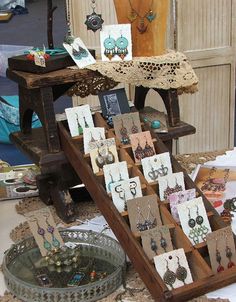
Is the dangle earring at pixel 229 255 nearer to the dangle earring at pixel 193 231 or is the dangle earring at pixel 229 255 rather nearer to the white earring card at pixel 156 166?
the dangle earring at pixel 193 231

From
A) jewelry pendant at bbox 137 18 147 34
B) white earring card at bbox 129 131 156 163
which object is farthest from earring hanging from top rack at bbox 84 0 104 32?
white earring card at bbox 129 131 156 163

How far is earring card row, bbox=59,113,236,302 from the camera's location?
116 cm

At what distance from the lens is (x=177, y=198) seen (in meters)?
1.35

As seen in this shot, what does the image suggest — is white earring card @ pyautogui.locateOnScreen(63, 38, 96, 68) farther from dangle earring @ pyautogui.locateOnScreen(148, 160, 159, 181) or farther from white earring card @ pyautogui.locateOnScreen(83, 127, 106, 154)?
dangle earring @ pyautogui.locateOnScreen(148, 160, 159, 181)

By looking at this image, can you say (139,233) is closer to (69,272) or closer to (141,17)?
(69,272)

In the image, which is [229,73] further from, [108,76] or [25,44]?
[25,44]

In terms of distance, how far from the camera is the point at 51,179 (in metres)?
1.60

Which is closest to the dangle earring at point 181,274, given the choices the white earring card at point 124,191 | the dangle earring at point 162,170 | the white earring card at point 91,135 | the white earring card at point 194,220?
the white earring card at point 194,220

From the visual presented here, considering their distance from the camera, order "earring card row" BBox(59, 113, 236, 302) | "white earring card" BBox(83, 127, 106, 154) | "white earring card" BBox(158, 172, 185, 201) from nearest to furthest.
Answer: "earring card row" BBox(59, 113, 236, 302), "white earring card" BBox(158, 172, 185, 201), "white earring card" BBox(83, 127, 106, 154)

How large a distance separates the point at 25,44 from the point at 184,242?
17.5 feet

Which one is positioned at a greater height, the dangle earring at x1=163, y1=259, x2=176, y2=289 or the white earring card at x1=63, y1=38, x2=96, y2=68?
the white earring card at x1=63, y1=38, x2=96, y2=68

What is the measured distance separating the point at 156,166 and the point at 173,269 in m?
0.35

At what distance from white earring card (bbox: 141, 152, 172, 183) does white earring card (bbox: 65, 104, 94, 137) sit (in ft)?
0.70

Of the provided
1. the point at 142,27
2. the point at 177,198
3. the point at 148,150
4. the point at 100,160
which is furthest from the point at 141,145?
the point at 142,27
